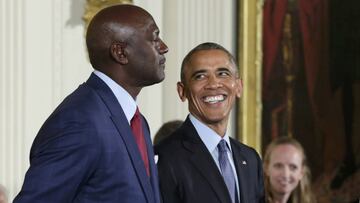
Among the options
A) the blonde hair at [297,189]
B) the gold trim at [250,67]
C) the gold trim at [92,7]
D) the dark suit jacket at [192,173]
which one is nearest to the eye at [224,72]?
the dark suit jacket at [192,173]

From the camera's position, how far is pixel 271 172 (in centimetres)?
504

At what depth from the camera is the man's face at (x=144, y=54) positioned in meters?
2.97

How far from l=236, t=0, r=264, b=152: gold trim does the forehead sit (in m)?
2.10

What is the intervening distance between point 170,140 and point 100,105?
2.68ft

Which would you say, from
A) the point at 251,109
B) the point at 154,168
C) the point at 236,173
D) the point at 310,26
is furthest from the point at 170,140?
the point at 310,26

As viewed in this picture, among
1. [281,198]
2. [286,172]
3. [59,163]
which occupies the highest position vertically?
[59,163]

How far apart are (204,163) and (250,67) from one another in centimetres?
371

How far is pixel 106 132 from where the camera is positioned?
112 inches

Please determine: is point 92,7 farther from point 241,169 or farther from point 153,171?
point 153,171

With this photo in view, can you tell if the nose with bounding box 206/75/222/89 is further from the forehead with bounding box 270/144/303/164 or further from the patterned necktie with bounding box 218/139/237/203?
the forehead with bounding box 270/144/303/164

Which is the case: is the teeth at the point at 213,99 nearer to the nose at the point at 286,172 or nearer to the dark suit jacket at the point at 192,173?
the dark suit jacket at the point at 192,173

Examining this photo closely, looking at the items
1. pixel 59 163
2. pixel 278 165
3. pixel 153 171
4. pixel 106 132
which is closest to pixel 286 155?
pixel 278 165

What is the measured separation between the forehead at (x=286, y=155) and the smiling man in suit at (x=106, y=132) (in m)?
2.06

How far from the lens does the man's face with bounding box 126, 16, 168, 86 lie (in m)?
2.97
